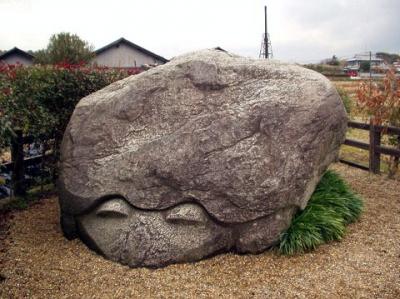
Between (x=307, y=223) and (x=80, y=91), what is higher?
(x=80, y=91)

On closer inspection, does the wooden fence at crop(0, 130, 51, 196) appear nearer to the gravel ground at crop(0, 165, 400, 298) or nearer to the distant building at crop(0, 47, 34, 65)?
the gravel ground at crop(0, 165, 400, 298)

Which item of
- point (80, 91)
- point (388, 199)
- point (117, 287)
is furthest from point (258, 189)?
point (80, 91)

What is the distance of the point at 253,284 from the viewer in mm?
4578

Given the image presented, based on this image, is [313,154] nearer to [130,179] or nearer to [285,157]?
[285,157]

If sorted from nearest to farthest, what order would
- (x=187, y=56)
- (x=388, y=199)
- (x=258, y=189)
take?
(x=258, y=189) → (x=187, y=56) → (x=388, y=199)

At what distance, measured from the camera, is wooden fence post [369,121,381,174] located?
888 centimetres

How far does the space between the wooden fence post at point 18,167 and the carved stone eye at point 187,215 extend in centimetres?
359

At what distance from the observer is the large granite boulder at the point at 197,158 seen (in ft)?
16.2

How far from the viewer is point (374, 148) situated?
893cm

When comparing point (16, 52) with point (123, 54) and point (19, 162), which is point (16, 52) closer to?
point (123, 54)

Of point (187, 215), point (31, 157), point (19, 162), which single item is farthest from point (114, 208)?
point (31, 157)

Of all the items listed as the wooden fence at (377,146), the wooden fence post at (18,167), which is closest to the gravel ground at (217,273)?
the wooden fence post at (18,167)

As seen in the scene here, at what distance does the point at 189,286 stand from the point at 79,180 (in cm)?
197

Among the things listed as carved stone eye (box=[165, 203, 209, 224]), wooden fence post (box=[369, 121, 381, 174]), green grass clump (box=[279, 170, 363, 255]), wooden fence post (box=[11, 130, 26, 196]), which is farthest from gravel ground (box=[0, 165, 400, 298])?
wooden fence post (box=[369, 121, 381, 174])
